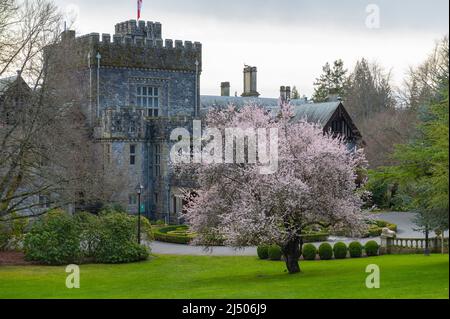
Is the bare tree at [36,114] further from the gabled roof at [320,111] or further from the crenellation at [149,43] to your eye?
the gabled roof at [320,111]

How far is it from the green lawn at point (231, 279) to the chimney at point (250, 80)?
36.6 metres

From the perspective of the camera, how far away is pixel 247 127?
29.0 metres

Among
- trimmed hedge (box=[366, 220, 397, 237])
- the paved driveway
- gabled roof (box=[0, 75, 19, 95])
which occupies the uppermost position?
gabled roof (box=[0, 75, 19, 95])

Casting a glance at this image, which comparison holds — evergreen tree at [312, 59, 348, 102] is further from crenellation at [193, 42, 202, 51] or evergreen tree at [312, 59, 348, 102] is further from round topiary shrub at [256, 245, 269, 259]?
round topiary shrub at [256, 245, 269, 259]

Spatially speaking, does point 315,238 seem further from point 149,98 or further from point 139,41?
point 139,41

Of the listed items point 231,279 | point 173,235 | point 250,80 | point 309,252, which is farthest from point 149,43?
point 231,279

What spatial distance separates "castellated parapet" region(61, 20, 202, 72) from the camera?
5406cm

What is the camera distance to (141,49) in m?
55.8

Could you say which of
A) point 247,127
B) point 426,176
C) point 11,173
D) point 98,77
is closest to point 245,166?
point 247,127

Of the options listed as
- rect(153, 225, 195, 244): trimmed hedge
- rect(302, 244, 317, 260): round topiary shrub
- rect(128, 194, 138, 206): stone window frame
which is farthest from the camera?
rect(128, 194, 138, 206): stone window frame

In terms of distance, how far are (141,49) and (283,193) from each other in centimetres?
2986

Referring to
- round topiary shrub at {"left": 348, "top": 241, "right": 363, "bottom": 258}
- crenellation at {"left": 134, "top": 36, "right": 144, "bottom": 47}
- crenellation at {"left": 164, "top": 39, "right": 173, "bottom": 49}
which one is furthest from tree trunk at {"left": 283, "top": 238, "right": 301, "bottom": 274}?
crenellation at {"left": 164, "top": 39, "right": 173, "bottom": 49}

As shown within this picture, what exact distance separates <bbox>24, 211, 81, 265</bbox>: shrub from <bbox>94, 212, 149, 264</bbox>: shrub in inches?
41.5

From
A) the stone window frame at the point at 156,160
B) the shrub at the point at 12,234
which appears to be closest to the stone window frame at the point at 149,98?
the stone window frame at the point at 156,160
